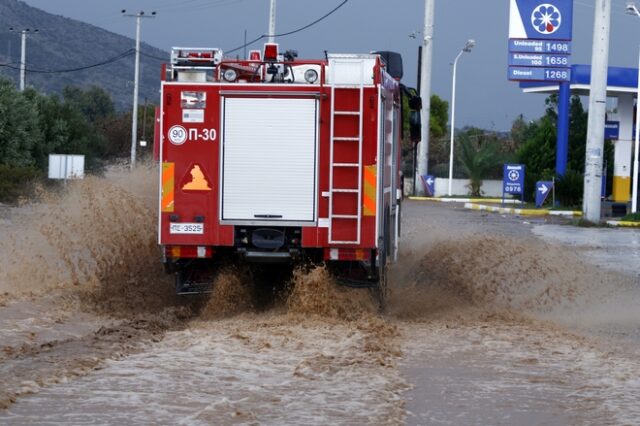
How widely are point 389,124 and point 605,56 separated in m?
21.5

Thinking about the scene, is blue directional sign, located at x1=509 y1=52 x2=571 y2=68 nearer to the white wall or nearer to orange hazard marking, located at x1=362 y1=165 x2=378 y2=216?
the white wall

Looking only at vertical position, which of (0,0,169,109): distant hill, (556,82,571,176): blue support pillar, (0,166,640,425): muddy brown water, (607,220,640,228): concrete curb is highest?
(0,0,169,109): distant hill

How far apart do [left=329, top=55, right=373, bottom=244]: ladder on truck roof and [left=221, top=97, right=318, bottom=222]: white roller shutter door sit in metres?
0.21

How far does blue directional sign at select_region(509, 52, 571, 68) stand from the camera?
43625mm

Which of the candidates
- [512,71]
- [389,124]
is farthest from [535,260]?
[512,71]

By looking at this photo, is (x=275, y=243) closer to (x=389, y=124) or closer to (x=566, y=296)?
(x=389, y=124)

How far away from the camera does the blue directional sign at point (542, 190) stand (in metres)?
44.2

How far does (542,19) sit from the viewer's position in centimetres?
4319

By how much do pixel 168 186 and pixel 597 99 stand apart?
2334 centimetres

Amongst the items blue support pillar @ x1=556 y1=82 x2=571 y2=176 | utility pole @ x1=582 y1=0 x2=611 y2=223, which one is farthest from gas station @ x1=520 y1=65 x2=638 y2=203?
utility pole @ x1=582 y1=0 x2=611 y2=223

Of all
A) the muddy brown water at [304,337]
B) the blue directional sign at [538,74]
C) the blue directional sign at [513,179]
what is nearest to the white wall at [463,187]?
the blue directional sign at [513,179]

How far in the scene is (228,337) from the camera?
35.3 feet

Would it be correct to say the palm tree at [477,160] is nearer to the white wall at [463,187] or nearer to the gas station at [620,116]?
the white wall at [463,187]

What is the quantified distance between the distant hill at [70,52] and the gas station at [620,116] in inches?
3791
